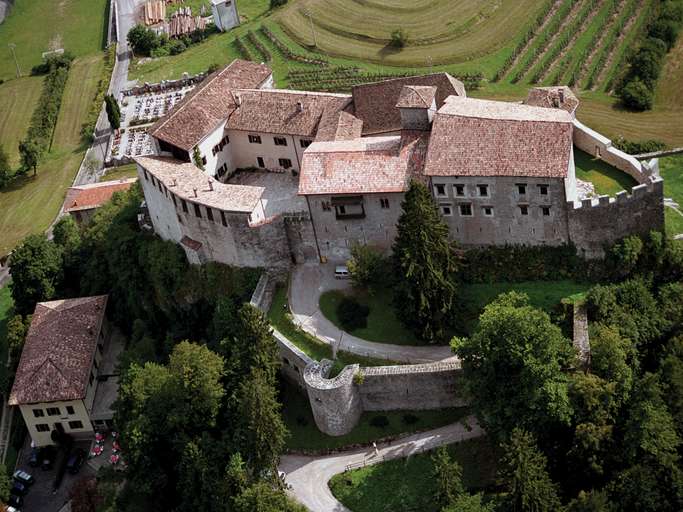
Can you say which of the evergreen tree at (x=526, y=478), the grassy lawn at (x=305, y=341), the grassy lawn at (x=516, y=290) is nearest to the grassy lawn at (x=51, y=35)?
the grassy lawn at (x=305, y=341)

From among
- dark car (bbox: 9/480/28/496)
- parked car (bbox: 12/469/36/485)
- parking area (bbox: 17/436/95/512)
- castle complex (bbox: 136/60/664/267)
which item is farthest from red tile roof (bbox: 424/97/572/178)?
dark car (bbox: 9/480/28/496)

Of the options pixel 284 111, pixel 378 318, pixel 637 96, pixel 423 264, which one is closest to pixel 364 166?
pixel 423 264

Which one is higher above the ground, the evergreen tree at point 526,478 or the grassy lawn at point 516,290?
the grassy lawn at point 516,290

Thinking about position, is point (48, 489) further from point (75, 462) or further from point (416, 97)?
point (416, 97)

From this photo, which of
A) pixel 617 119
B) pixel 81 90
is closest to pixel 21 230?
pixel 81 90

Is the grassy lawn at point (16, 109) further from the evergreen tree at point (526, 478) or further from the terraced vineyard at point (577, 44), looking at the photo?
the evergreen tree at point (526, 478)

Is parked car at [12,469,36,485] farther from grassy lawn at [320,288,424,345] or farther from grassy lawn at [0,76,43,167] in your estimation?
grassy lawn at [0,76,43,167]
